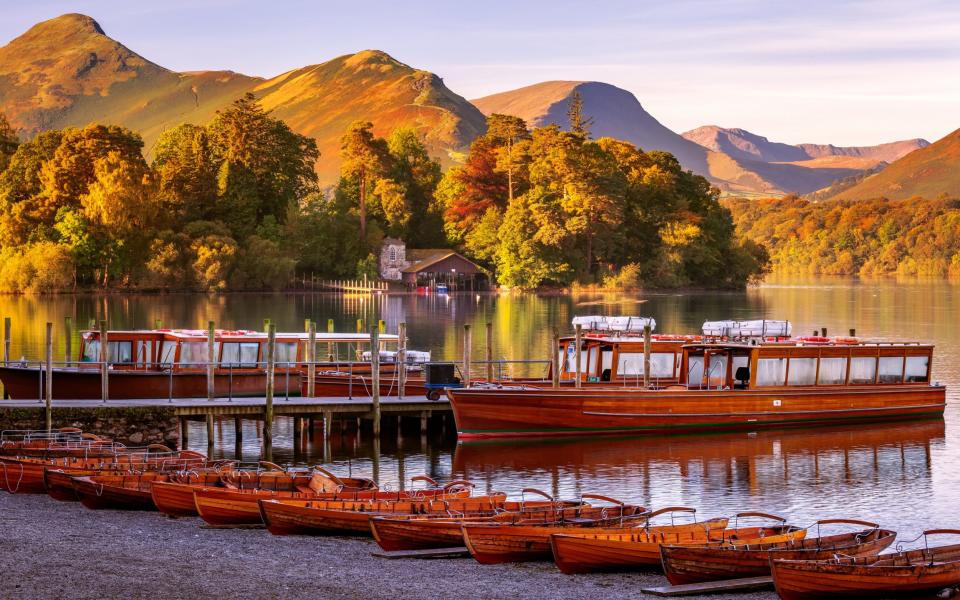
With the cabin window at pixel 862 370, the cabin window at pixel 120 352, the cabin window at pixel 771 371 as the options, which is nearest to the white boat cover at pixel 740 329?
the cabin window at pixel 771 371

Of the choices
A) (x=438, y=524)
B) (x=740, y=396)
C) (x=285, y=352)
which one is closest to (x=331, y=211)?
(x=285, y=352)

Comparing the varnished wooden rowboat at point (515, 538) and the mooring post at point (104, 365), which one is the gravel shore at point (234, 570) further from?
the mooring post at point (104, 365)

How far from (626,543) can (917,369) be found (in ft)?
83.3

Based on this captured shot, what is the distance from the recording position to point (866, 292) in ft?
530

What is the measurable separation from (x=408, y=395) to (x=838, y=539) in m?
20.5

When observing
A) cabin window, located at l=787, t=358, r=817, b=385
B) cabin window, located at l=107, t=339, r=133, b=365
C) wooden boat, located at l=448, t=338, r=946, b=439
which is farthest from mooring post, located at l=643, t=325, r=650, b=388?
cabin window, located at l=107, t=339, r=133, b=365

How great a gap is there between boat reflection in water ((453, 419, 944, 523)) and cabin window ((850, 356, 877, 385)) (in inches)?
62.9

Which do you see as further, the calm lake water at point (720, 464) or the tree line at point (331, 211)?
the tree line at point (331, 211)

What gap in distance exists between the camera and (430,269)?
148m

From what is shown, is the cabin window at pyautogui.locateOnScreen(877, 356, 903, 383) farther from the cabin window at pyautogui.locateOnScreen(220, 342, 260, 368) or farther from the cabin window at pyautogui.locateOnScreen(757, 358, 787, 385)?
the cabin window at pyautogui.locateOnScreen(220, 342, 260, 368)

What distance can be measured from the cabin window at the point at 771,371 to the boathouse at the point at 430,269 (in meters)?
109

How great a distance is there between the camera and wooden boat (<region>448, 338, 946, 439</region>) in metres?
35.9

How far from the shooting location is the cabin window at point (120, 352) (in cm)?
3762

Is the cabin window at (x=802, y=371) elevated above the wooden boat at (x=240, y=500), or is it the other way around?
the cabin window at (x=802, y=371)
